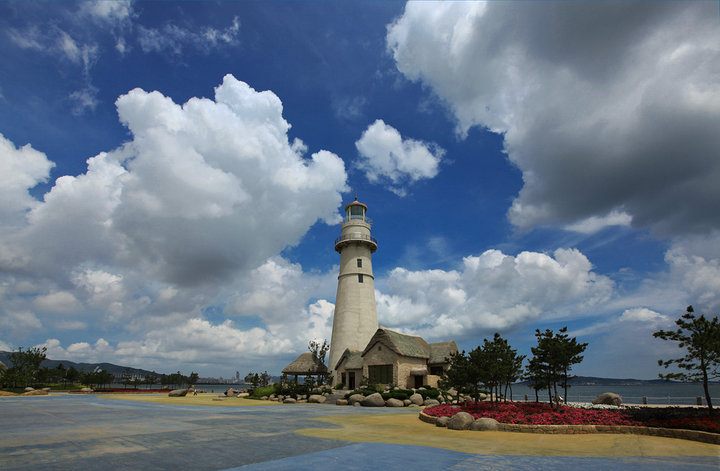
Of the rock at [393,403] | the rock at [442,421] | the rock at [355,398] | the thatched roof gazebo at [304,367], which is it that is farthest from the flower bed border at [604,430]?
the thatched roof gazebo at [304,367]

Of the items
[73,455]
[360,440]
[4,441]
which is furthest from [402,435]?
[4,441]

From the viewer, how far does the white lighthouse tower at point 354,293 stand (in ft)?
149

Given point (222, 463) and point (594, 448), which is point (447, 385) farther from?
point (222, 463)

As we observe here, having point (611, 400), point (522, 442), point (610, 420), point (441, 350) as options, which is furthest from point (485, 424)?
point (441, 350)

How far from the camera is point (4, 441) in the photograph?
10.8 metres

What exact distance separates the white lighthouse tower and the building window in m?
4.47

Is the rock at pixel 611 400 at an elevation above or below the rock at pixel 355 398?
above

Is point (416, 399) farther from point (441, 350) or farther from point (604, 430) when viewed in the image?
point (604, 430)

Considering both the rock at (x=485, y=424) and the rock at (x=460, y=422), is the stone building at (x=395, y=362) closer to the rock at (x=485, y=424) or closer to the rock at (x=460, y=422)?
the rock at (x=460, y=422)

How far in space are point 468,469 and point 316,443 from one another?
485 centimetres

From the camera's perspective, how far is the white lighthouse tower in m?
45.5

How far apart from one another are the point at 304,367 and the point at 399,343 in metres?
14.0

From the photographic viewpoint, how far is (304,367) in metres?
47.8

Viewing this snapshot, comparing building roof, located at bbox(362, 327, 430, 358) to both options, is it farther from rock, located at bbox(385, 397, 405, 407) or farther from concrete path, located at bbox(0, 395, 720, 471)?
concrete path, located at bbox(0, 395, 720, 471)
